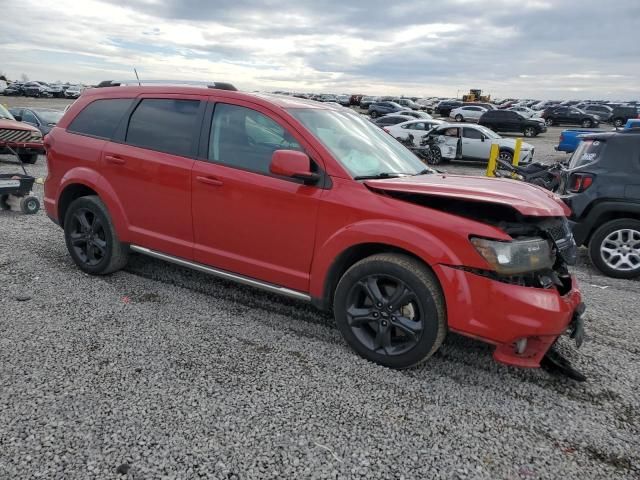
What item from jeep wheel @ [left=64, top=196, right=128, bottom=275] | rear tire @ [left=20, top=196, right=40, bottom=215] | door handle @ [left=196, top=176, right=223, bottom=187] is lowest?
rear tire @ [left=20, top=196, right=40, bottom=215]

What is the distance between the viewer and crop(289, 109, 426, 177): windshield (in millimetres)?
3562

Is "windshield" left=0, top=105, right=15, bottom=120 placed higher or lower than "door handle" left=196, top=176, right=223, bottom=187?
lower

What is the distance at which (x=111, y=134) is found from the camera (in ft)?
14.8

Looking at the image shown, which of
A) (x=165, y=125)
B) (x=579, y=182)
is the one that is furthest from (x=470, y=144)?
(x=165, y=125)

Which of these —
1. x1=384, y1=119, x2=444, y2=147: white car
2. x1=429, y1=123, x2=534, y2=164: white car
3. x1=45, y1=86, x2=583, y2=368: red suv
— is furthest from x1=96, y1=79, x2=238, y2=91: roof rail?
x1=384, y1=119, x2=444, y2=147: white car

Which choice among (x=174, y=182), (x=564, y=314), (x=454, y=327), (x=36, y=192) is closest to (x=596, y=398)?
(x=564, y=314)

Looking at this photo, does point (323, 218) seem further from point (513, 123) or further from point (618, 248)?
point (513, 123)

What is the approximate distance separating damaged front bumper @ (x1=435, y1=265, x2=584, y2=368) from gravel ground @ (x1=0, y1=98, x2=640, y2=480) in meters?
0.35

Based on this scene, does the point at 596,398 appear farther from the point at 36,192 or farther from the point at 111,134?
the point at 36,192

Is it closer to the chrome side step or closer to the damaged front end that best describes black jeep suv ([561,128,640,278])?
the damaged front end

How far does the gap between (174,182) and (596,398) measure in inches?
136

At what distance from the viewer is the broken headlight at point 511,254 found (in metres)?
2.86

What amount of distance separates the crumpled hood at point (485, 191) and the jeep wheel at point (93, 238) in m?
2.60

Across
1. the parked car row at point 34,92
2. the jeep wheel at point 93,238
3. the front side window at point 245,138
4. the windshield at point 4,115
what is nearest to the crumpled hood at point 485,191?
the front side window at point 245,138
